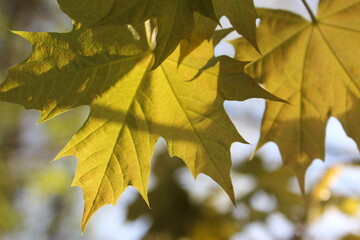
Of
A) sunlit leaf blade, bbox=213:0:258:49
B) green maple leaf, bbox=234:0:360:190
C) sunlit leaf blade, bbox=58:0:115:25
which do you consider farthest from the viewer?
green maple leaf, bbox=234:0:360:190

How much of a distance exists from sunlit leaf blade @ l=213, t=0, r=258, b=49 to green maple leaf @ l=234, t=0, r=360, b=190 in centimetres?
46

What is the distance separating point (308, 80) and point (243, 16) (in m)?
0.56

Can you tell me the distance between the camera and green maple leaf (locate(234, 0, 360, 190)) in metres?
1.33

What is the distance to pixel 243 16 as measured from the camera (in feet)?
2.82

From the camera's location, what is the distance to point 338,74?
135 cm

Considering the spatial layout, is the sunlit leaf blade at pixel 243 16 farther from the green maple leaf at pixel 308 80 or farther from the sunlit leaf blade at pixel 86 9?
the green maple leaf at pixel 308 80

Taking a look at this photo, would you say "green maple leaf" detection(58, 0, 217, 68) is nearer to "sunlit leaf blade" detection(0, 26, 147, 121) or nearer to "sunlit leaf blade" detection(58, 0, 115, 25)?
"sunlit leaf blade" detection(58, 0, 115, 25)

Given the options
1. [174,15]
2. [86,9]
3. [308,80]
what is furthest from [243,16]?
[308,80]

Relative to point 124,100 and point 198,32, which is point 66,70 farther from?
point 198,32

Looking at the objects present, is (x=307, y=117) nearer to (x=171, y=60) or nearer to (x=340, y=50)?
(x=340, y=50)

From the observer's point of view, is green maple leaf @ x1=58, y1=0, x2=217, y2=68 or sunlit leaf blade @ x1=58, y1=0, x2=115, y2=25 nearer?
green maple leaf @ x1=58, y1=0, x2=217, y2=68

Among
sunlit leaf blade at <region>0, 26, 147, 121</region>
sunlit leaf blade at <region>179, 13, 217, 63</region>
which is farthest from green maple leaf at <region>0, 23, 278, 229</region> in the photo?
sunlit leaf blade at <region>179, 13, 217, 63</region>

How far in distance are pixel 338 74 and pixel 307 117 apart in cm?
14

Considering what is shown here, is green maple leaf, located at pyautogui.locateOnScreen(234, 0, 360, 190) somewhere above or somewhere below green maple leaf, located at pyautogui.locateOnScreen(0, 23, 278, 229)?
above
